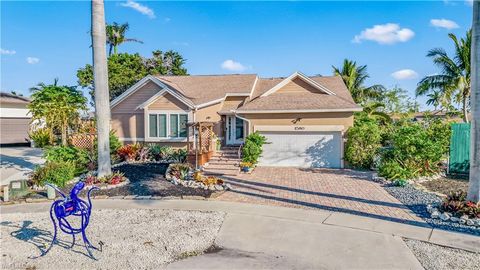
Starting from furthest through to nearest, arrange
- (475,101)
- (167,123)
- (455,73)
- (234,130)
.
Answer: (455,73) → (234,130) → (167,123) → (475,101)

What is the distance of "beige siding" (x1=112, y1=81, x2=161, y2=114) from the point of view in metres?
20.9

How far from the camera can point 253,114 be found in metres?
18.2

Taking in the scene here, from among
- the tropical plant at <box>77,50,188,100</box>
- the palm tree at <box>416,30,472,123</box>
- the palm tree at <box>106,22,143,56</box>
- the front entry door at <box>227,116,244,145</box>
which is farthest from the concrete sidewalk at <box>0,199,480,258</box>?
the palm tree at <box>106,22,143,56</box>

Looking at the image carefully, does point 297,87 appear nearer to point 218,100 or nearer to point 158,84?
point 218,100

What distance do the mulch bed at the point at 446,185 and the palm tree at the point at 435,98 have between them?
13383 millimetres

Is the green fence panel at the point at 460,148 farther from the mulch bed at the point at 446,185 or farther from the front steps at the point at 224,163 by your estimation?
the front steps at the point at 224,163

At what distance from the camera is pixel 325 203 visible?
9.52m

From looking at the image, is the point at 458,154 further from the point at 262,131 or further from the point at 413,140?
the point at 262,131

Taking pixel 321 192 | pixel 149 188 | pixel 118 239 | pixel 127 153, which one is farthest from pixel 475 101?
pixel 127 153

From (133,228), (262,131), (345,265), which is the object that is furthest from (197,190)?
(262,131)

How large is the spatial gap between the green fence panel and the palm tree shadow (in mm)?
15761

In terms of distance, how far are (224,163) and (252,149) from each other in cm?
172

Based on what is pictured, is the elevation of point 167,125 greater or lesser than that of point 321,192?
greater

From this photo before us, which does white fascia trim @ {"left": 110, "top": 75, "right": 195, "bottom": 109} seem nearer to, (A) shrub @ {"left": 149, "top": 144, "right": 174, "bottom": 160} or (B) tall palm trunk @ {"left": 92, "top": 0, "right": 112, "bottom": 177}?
(A) shrub @ {"left": 149, "top": 144, "right": 174, "bottom": 160}
